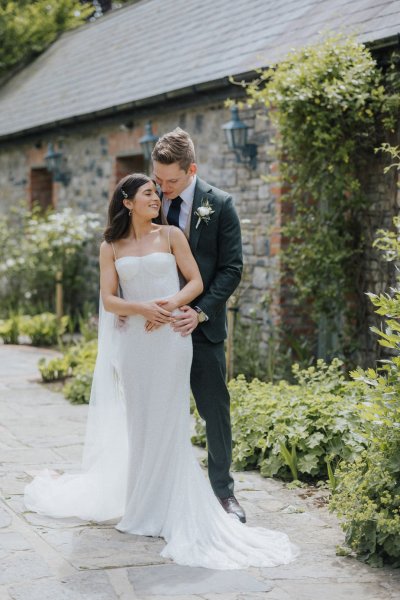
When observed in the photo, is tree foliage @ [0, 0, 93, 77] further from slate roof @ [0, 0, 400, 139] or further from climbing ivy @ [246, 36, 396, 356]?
climbing ivy @ [246, 36, 396, 356]

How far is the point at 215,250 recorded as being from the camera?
15.2 ft

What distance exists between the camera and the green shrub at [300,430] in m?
5.34

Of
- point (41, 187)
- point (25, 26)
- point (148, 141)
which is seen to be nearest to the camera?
point (148, 141)

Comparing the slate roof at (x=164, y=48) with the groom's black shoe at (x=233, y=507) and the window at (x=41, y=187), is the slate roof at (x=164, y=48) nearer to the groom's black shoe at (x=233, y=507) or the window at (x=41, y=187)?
the window at (x=41, y=187)

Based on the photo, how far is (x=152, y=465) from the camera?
4461 mm

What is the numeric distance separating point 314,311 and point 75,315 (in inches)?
221

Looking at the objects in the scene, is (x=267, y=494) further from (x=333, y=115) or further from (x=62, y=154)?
(x=62, y=154)

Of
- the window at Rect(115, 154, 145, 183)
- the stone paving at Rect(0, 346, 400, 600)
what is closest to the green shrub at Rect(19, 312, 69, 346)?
the window at Rect(115, 154, 145, 183)

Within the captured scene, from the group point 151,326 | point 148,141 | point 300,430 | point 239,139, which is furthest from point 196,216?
point 148,141

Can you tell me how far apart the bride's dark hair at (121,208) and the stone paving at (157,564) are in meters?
1.46

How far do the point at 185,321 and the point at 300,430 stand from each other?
4.55ft

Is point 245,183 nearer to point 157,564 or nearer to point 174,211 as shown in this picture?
point 174,211

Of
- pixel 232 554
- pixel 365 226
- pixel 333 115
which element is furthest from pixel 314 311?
pixel 232 554

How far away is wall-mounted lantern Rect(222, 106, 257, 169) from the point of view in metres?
8.95
